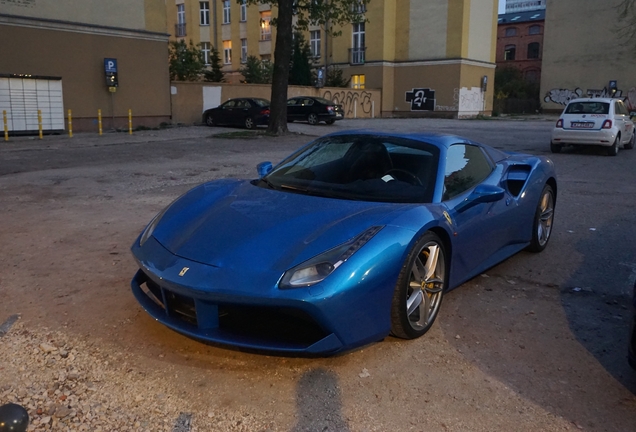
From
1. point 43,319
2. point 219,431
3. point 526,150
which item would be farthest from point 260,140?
point 219,431

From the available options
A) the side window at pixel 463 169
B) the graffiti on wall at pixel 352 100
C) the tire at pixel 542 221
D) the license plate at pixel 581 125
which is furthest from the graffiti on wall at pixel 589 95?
the side window at pixel 463 169

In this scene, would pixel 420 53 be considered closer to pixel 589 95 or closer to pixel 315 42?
pixel 315 42

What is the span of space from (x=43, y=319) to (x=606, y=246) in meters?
5.26

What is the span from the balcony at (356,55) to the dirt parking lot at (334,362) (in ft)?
139

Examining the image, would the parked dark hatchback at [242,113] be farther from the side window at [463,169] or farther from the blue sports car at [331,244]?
the side window at [463,169]

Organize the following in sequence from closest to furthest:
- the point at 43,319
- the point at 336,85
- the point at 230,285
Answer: the point at 230,285 → the point at 43,319 → the point at 336,85

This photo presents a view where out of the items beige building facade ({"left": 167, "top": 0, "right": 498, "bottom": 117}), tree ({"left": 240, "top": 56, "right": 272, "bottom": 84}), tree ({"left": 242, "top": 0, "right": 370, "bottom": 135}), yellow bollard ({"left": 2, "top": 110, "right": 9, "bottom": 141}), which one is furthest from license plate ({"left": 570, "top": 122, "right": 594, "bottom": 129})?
beige building facade ({"left": 167, "top": 0, "right": 498, "bottom": 117})

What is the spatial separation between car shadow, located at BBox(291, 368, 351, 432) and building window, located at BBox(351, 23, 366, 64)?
149ft

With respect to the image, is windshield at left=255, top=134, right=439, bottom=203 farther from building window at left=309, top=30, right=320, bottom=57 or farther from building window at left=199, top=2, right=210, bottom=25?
building window at left=199, top=2, right=210, bottom=25

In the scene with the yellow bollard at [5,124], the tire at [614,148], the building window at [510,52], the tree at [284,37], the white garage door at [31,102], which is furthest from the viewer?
the building window at [510,52]

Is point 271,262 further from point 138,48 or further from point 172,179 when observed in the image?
point 138,48

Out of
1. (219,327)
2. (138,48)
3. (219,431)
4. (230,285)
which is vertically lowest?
(219,431)

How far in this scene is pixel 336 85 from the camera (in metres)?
45.1

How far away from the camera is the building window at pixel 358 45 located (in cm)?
4678
